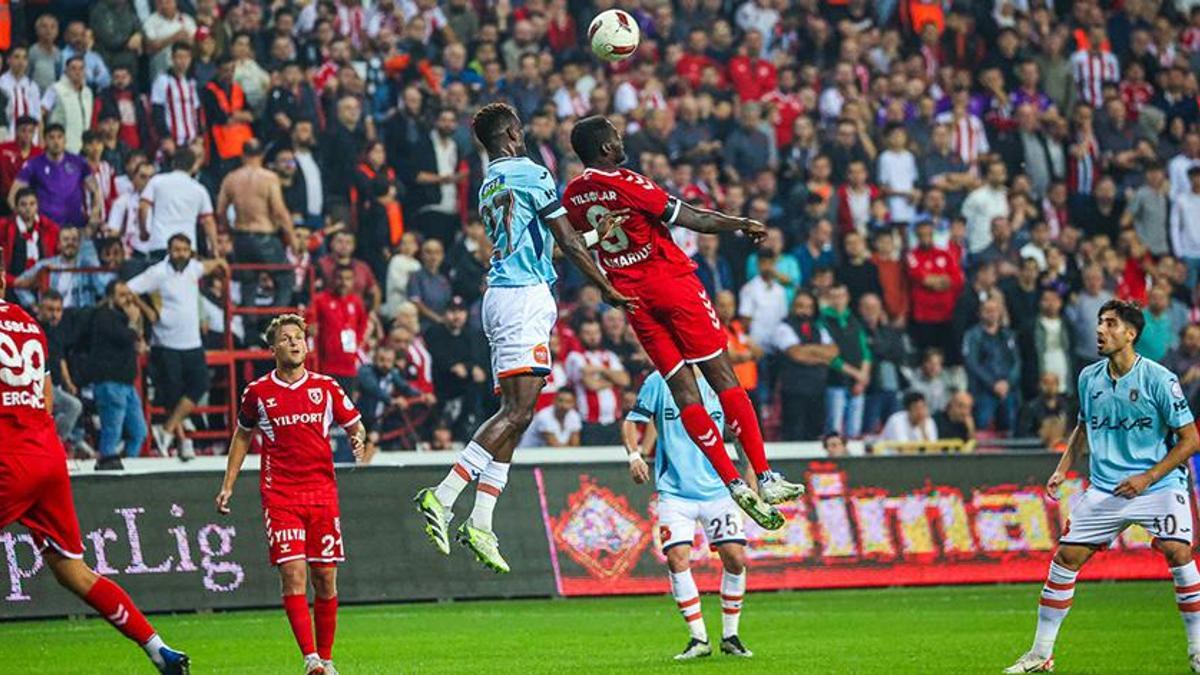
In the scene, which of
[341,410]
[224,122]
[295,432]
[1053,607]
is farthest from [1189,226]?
[295,432]

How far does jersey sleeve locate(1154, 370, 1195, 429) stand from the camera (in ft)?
46.1

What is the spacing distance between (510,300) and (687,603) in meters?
3.53

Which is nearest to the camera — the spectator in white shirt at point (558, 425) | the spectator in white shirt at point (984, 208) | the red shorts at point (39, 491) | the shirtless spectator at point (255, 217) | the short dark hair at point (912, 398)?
the red shorts at point (39, 491)

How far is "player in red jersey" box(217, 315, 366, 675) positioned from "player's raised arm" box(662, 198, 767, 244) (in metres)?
2.56

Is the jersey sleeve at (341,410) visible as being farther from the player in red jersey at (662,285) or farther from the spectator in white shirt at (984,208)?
the spectator in white shirt at (984,208)

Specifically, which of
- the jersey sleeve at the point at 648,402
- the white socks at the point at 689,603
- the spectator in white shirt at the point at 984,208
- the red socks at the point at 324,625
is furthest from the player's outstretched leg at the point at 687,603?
the spectator in white shirt at the point at 984,208

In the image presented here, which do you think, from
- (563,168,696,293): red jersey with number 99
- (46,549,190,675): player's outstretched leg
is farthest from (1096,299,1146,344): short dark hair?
(46,549,190,675): player's outstretched leg

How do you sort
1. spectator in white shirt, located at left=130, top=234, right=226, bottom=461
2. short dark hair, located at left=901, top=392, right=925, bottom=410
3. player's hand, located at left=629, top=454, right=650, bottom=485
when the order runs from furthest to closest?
short dark hair, located at left=901, top=392, right=925, bottom=410
spectator in white shirt, located at left=130, top=234, right=226, bottom=461
player's hand, located at left=629, top=454, right=650, bottom=485

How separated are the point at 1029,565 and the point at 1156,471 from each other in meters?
10.9

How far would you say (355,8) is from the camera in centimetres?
2777

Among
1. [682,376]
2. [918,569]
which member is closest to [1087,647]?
[682,376]

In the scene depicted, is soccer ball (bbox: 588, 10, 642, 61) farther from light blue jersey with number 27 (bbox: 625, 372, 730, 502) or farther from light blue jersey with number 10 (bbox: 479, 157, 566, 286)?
light blue jersey with number 27 (bbox: 625, 372, 730, 502)

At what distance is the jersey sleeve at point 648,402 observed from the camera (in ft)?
55.9

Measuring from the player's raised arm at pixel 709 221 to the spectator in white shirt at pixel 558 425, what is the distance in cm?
1134
